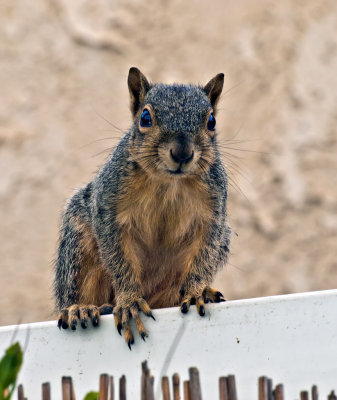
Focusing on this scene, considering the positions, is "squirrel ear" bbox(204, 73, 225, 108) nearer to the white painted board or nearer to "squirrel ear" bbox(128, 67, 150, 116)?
"squirrel ear" bbox(128, 67, 150, 116)

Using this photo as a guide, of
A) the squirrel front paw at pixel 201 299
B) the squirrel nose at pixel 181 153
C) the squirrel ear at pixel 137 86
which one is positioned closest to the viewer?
the squirrel front paw at pixel 201 299

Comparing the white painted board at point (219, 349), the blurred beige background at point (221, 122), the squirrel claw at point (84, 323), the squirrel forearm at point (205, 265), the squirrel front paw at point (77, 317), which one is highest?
the blurred beige background at point (221, 122)

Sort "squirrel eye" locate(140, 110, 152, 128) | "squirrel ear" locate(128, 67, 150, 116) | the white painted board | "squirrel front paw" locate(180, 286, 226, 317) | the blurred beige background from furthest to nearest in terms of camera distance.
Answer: the blurred beige background
"squirrel ear" locate(128, 67, 150, 116)
"squirrel eye" locate(140, 110, 152, 128)
"squirrel front paw" locate(180, 286, 226, 317)
the white painted board

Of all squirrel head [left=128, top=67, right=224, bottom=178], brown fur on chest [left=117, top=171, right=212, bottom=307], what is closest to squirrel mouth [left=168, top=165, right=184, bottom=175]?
squirrel head [left=128, top=67, right=224, bottom=178]

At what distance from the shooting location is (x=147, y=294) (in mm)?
1667

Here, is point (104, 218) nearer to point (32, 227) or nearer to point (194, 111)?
point (194, 111)

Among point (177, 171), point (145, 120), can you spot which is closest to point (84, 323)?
point (177, 171)

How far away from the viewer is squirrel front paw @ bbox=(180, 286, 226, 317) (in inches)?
48.6

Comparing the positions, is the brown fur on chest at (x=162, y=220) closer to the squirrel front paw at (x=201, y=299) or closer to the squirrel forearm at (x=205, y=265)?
the squirrel forearm at (x=205, y=265)

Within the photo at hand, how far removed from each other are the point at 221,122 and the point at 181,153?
1701 millimetres

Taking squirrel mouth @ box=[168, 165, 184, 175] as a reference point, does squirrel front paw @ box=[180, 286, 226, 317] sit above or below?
below

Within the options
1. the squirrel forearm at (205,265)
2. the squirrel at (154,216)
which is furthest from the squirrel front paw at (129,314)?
the squirrel forearm at (205,265)

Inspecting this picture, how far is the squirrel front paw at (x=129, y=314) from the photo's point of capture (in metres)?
1.24

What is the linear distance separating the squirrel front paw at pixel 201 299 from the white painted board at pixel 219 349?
2cm
